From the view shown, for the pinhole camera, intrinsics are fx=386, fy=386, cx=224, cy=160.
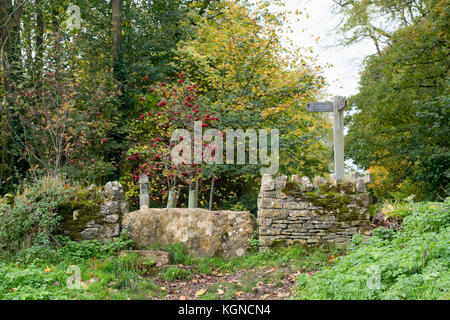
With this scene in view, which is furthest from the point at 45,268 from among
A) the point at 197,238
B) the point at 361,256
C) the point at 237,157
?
the point at 237,157

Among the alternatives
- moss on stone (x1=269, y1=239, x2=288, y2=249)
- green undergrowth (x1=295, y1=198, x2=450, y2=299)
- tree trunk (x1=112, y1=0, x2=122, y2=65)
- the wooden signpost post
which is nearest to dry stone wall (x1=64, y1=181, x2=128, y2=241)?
moss on stone (x1=269, y1=239, x2=288, y2=249)

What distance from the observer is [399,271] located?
14.1ft

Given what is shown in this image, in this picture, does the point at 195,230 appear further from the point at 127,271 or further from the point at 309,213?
the point at 309,213

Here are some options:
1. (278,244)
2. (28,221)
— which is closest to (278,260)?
(278,244)

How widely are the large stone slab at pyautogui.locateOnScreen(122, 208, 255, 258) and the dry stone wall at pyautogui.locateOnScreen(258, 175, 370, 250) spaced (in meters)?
0.43

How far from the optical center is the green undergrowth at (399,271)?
3.95 metres

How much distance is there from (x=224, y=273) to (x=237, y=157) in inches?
158

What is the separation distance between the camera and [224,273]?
646 cm

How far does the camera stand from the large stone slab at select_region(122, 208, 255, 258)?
23.1 feet

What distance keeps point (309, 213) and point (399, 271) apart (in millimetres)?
2747

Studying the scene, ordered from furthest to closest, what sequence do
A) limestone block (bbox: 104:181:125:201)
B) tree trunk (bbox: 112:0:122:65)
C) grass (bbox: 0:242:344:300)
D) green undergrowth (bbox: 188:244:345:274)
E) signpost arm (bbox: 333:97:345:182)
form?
tree trunk (bbox: 112:0:122:65) < signpost arm (bbox: 333:97:345:182) < limestone block (bbox: 104:181:125:201) < green undergrowth (bbox: 188:244:345:274) < grass (bbox: 0:242:344:300)

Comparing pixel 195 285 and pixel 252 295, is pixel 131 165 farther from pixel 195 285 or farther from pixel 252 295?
pixel 252 295

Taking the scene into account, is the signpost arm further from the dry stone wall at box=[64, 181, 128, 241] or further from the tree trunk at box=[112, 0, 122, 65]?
the tree trunk at box=[112, 0, 122, 65]

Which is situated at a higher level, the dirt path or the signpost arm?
the signpost arm
